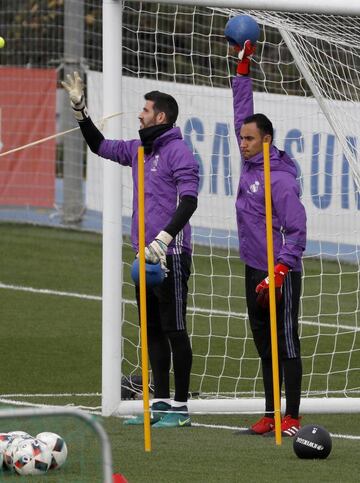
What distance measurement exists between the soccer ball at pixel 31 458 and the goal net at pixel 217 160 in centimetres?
220

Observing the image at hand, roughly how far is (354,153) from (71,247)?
8720 millimetres

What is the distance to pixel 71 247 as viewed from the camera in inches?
733

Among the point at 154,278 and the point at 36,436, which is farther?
the point at 154,278

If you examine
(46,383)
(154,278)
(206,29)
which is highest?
(206,29)

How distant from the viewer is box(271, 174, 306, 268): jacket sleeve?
8344mm

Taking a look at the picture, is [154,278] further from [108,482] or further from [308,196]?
[308,196]

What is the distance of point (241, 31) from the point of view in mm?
8953

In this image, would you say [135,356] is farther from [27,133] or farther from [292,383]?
[27,133]

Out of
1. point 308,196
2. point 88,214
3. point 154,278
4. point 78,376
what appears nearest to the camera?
point 154,278

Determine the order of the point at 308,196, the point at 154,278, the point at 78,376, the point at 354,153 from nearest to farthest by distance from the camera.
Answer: the point at 154,278 → the point at 354,153 → the point at 78,376 → the point at 308,196

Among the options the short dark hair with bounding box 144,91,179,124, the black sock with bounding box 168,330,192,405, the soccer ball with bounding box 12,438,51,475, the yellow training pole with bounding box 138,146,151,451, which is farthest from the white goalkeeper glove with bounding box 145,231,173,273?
the soccer ball with bounding box 12,438,51,475

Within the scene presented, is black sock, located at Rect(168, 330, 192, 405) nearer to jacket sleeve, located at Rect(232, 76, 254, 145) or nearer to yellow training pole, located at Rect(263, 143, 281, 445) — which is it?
yellow training pole, located at Rect(263, 143, 281, 445)

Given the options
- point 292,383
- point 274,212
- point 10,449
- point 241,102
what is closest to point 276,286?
point 274,212

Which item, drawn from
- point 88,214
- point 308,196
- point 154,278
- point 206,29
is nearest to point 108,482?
point 154,278
